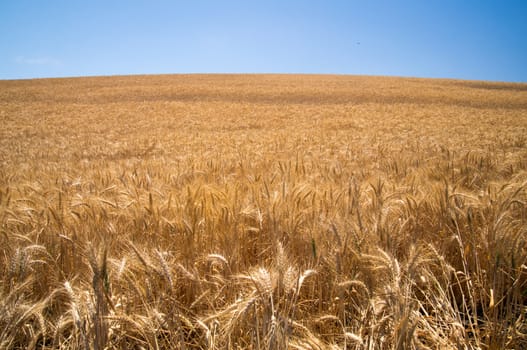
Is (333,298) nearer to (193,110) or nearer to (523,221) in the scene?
(523,221)

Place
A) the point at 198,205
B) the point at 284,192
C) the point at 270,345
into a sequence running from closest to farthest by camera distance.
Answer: the point at 270,345 < the point at 198,205 < the point at 284,192

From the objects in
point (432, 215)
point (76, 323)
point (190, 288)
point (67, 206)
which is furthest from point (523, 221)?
point (67, 206)

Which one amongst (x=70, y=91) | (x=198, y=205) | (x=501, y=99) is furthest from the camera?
(x=70, y=91)

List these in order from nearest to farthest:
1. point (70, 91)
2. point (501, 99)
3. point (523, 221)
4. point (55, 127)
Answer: point (523, 221) → point (55, 127) → point (501, 99) → point (70, 91)

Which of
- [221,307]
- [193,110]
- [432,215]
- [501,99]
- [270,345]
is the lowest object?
[221,307]

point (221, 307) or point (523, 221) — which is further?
point (523, 221)

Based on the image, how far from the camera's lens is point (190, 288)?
50.2 inches

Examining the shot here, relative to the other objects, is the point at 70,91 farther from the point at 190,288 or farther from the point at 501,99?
the point at 501,99

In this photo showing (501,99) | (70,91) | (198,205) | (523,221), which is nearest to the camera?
(523,221)

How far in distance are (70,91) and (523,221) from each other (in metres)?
36.0

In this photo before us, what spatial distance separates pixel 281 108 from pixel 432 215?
1837 centimetres

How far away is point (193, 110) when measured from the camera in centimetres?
1897

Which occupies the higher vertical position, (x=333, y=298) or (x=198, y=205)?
(x=198, y=205)

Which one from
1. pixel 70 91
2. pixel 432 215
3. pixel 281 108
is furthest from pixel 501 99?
pixel 70 91
